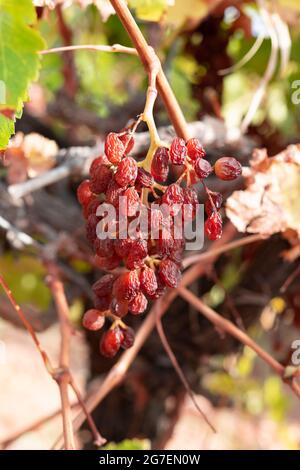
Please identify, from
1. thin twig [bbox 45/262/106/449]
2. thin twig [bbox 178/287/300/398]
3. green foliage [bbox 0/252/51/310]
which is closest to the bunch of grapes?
thin twig [bbox 45/262/106/449]

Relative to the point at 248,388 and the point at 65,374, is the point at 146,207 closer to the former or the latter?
the point at 65,374

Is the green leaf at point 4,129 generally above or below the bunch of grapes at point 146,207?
above

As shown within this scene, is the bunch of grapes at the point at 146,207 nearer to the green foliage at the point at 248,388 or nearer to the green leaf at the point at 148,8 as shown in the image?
the green leaf at the point at 148,8

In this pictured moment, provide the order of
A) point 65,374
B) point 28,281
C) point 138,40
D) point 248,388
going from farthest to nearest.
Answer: point 248,388 → point 28,281 → point 65,374 → point 138,40

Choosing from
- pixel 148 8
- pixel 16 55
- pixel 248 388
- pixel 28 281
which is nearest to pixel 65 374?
pixel 16 55

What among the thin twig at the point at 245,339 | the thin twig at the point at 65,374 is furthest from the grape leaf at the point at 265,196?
the thin twig at the point at 65,374

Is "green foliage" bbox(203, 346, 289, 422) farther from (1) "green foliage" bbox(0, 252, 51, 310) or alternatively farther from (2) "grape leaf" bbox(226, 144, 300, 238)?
(2) "grape leaf" bbox(226, 144, 300, 238)
